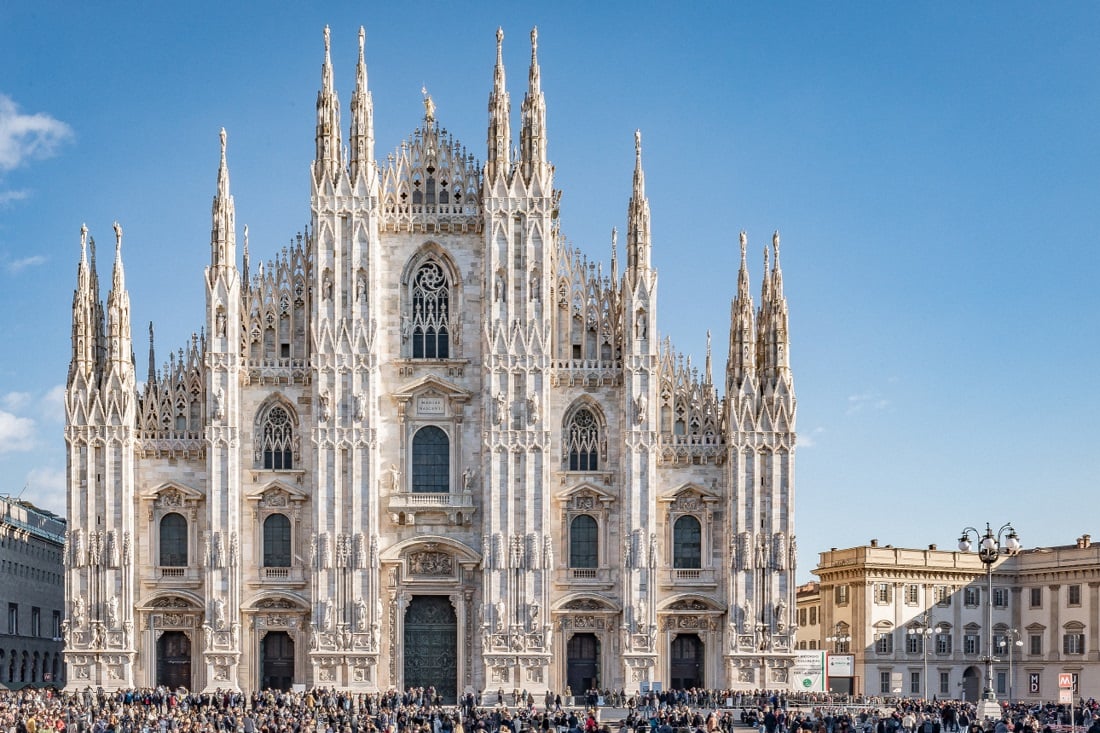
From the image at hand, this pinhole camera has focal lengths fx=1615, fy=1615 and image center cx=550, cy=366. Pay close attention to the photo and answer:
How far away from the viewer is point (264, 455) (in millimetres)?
61156

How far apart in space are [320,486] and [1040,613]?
45.7 metres

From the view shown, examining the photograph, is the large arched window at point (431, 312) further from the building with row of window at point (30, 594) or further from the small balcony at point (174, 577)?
the building with row of window at point (30, 594)

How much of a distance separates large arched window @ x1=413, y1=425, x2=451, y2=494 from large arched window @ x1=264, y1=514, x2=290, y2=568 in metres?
5.30

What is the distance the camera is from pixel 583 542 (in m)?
61.4

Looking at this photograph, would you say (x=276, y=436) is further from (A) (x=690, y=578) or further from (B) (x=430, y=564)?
(A) (x=690, y=578)

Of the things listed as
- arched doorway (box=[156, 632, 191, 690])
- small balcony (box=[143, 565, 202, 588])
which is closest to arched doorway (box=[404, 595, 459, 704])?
small balcony (box=[143, 565, 202, 588])

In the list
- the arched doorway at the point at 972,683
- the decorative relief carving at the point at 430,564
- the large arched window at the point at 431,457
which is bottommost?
the arched doorway at the point at 972,683

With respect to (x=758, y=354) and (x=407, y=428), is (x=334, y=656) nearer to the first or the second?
(x=407, y=428)

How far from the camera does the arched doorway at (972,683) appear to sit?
8669 cm

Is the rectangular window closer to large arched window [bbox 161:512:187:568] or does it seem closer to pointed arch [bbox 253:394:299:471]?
pointed arch [bbox 253:394:299:471]

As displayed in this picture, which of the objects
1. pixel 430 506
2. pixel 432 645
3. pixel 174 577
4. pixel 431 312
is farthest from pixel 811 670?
pixel 174 577

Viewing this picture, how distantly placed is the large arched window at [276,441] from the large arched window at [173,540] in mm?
3863

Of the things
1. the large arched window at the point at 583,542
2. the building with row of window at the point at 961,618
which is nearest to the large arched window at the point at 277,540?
the large arched window at the point at 583,542

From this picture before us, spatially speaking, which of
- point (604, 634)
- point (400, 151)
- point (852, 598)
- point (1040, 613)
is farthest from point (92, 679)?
point (1040, 613)
